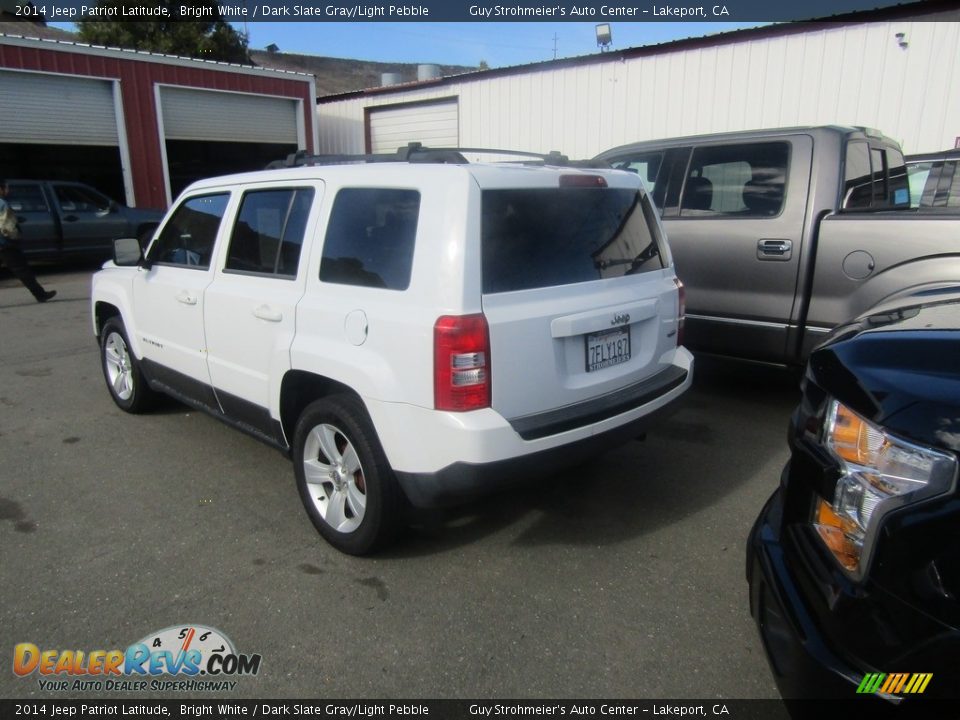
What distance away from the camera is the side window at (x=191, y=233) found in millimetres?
3967

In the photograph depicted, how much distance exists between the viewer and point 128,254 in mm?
4633

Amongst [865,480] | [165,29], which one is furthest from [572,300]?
[165,29]

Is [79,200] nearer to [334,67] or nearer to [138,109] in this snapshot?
[138,109]

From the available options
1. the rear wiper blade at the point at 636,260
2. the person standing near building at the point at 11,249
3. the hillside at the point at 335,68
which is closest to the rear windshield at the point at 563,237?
the rear wiper blade at the point at 636,260

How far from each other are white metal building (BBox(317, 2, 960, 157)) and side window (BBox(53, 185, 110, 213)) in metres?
7.45

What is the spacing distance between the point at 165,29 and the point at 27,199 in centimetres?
2133

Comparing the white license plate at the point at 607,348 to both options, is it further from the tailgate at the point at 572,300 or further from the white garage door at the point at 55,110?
the white garage door at the point at 55,110

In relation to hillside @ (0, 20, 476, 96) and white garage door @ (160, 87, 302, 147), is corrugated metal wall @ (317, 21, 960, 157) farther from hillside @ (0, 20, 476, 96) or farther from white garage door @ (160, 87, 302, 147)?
hillside @ (0, 20, 476, 96)

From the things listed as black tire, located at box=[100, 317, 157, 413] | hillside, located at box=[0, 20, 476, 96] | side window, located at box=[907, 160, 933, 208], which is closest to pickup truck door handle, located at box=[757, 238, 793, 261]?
side window, located at box=[907, 160, 933, 208]

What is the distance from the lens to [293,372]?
127 inches

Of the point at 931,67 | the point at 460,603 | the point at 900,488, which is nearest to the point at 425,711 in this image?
the point at 460,603

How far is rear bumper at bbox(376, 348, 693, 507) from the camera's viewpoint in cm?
261

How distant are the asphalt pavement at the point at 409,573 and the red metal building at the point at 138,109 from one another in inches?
509

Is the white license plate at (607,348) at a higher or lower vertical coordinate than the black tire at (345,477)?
higher
